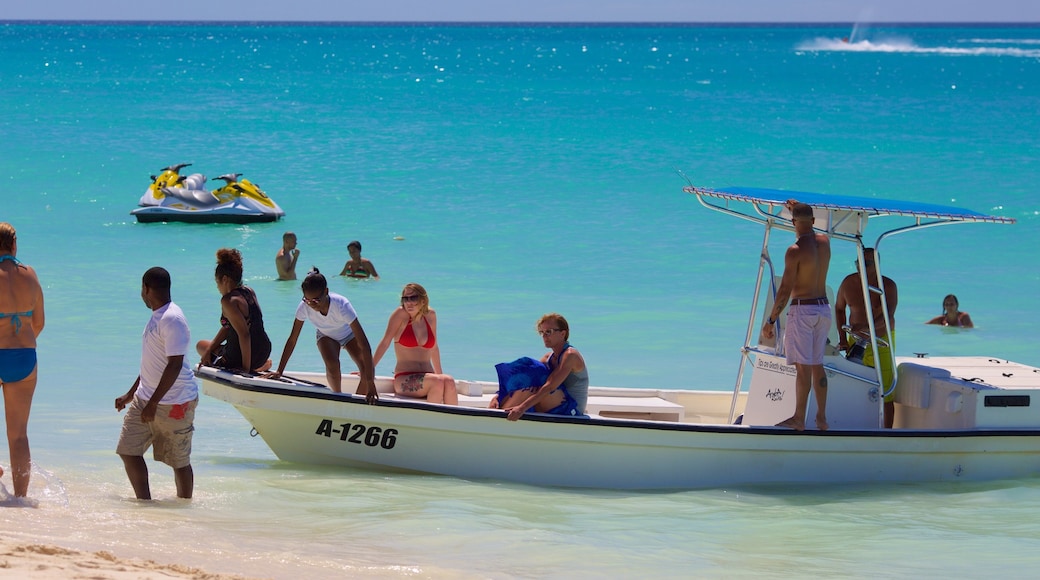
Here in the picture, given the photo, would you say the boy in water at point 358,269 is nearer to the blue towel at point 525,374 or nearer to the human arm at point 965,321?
the human arm at point 965,321

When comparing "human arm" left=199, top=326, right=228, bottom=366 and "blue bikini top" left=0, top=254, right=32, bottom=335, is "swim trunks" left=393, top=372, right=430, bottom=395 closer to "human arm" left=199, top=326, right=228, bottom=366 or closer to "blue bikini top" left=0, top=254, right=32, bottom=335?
"human arm" left=199, top=326, right=228, bottom=366

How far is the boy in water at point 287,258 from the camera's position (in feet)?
52.8

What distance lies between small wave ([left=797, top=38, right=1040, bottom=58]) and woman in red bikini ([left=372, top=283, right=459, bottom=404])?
4350 inches

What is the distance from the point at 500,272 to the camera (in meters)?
17.9

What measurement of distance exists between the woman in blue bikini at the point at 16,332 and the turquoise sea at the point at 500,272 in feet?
1.63

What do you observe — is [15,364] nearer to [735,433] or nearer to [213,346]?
[213,346]

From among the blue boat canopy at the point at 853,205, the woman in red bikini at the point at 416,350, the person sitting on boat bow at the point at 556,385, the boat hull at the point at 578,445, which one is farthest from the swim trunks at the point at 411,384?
the blue boat canopy at the point at 853,205

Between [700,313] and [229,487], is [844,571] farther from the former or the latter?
[700,313]

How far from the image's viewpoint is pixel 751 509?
310 inches

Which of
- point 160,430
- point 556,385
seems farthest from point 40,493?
point 556,385

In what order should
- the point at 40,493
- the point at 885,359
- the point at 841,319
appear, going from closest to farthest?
the point at 40,493 → the point at 885,359 → the point at 841,319

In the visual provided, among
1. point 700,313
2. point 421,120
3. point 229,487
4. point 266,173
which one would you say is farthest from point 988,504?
point 421,120

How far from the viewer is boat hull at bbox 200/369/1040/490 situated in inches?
315

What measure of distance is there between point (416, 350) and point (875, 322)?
304 centimetres
